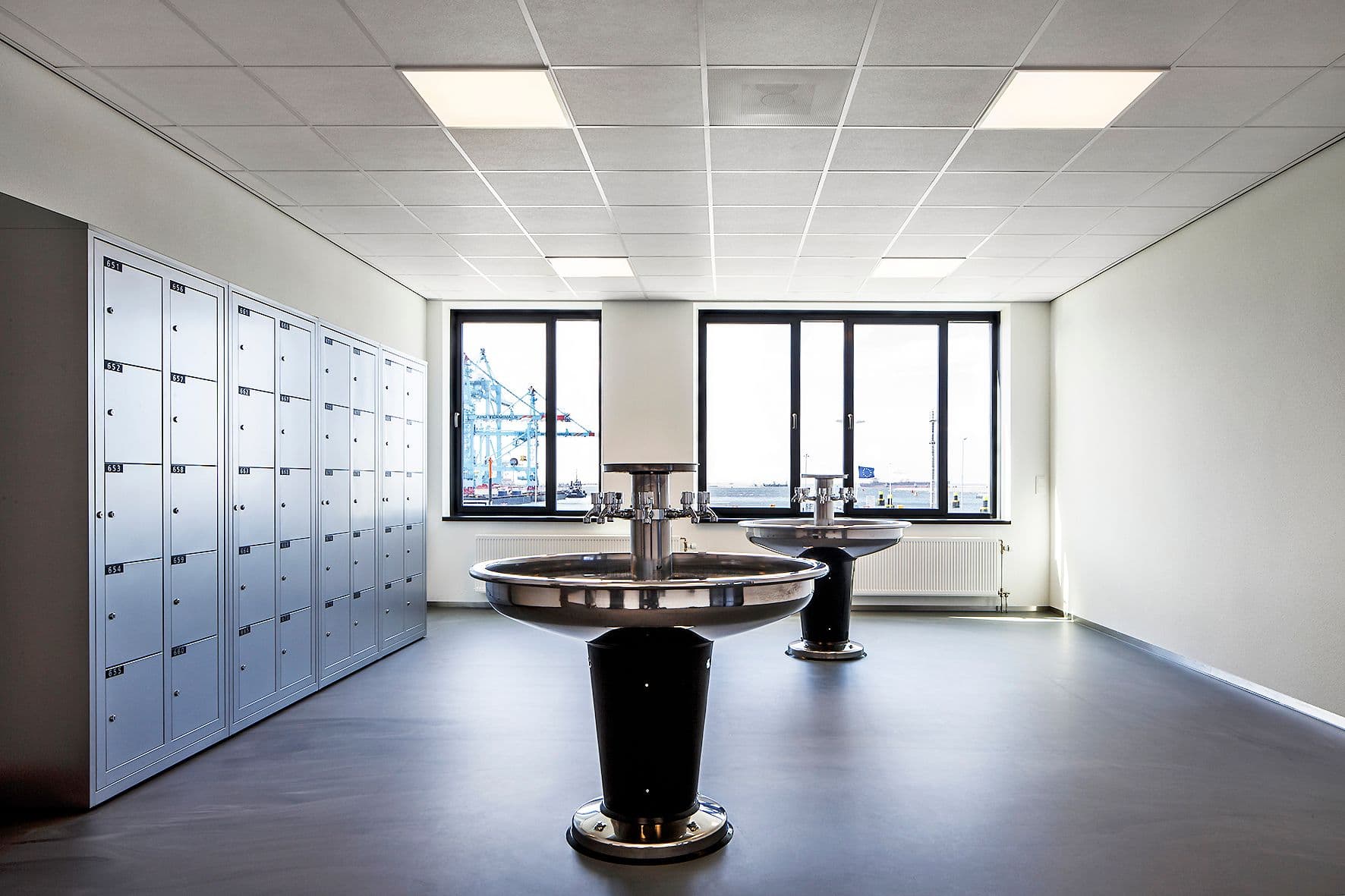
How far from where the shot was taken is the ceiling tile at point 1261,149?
12.1 ft

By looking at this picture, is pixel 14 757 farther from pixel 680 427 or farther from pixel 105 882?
pixel 680 427

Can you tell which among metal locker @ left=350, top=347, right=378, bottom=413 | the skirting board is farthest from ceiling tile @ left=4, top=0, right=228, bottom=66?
the skirting board

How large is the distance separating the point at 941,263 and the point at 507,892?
503 cm

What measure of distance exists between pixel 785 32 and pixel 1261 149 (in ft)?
8.16

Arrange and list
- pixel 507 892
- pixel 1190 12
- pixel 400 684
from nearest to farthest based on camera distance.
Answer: pixel 507 892
pixel 1190 12
pixel 400 684

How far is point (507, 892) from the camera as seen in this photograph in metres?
2.27

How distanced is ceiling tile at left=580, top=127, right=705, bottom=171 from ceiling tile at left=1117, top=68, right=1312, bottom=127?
1.79 metres

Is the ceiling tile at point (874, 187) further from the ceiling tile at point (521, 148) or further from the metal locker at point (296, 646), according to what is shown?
the metal locker at point (296, 646)

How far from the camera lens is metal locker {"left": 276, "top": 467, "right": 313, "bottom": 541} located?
4.19 metres

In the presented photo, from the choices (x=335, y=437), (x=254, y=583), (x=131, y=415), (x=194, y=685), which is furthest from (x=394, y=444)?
(x=131, y=415)

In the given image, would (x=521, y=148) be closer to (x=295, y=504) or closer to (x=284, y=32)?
(x=284, y=32)

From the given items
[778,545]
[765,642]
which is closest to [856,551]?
[778,545]

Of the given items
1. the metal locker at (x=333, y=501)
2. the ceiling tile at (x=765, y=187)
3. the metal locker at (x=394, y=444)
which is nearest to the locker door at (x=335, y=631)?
the metal locker at (x=333, y=501)

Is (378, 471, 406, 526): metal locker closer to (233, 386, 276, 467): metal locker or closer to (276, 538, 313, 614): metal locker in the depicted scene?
(276, 538, 313, 614): metal locker
